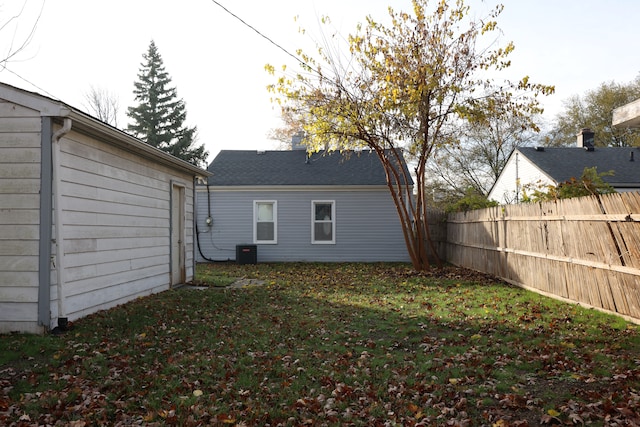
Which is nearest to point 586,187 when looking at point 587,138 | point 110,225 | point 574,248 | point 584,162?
point 574,248

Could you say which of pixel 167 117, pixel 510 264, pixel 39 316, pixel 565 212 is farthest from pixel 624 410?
pixel 167 117

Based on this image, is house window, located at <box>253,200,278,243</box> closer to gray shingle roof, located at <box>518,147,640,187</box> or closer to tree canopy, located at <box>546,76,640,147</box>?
gray shingle roof, located at <box>518,147,640,187</box>

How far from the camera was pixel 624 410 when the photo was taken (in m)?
3.59

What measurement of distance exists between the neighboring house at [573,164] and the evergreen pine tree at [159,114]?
75.9ft

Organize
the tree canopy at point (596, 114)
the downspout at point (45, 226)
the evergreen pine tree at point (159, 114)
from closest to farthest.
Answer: the downspout at point (45, 226), the tree canopy at point (596, 114), the evergreen pine tree at point (159, 114)

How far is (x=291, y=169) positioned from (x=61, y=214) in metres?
13.2

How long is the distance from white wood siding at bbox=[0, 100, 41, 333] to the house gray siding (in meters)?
12.1

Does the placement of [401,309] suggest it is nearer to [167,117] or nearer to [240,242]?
[240,242]

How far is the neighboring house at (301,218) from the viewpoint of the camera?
18.3 m

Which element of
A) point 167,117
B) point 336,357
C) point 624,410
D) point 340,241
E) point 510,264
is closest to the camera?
point 624,410

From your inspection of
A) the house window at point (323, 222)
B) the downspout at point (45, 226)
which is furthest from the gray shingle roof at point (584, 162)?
the downspout at point (45, 226)

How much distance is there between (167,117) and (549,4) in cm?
3058

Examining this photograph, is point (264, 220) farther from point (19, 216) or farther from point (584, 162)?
point (584, 162)

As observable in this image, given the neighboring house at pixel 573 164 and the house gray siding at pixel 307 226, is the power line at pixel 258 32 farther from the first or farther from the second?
the neighboring house at pixel 573 164
